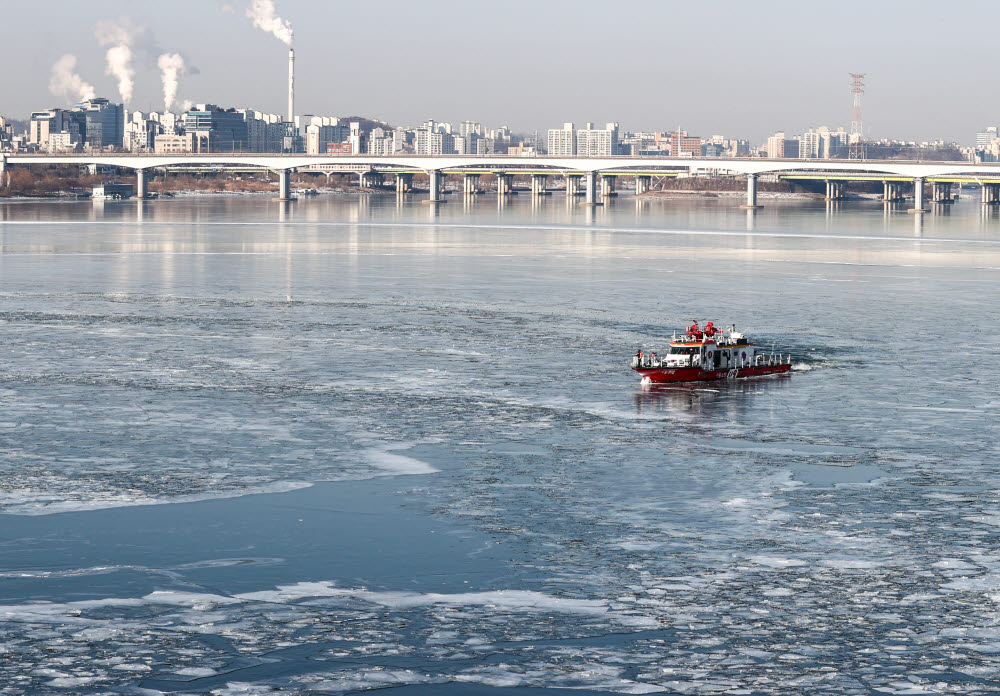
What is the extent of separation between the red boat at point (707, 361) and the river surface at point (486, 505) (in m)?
0.74

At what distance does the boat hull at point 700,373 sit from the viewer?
113 ft

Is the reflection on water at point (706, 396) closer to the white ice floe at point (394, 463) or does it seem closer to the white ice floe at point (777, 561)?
the white ice floe at point (394, 463)

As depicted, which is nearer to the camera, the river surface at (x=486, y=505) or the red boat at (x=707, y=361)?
the river surface at (x=486, y=505)

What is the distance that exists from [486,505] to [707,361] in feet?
53.5

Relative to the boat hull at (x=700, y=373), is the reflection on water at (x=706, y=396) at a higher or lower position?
lower

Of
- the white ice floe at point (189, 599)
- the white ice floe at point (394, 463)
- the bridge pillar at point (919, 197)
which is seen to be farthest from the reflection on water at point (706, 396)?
the bridge pillar at point (919, 197)

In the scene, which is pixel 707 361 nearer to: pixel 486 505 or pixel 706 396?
pixel 706 396

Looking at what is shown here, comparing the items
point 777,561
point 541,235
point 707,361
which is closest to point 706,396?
A: point 707,361

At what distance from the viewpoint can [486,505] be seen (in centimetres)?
2117

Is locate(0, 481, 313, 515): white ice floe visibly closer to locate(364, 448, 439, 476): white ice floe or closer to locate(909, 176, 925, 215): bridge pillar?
locate(364, 448, 439, 476): white ice floe

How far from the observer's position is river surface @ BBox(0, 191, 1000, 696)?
14711 mm

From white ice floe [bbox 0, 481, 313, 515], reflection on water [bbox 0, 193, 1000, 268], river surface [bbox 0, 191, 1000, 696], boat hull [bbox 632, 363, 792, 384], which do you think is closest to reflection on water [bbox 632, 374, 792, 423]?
river surface [bbox 0, 191, 1000, 696]

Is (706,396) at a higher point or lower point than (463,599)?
higher

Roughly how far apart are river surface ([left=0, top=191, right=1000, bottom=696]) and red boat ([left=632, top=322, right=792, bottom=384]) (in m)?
0.74
